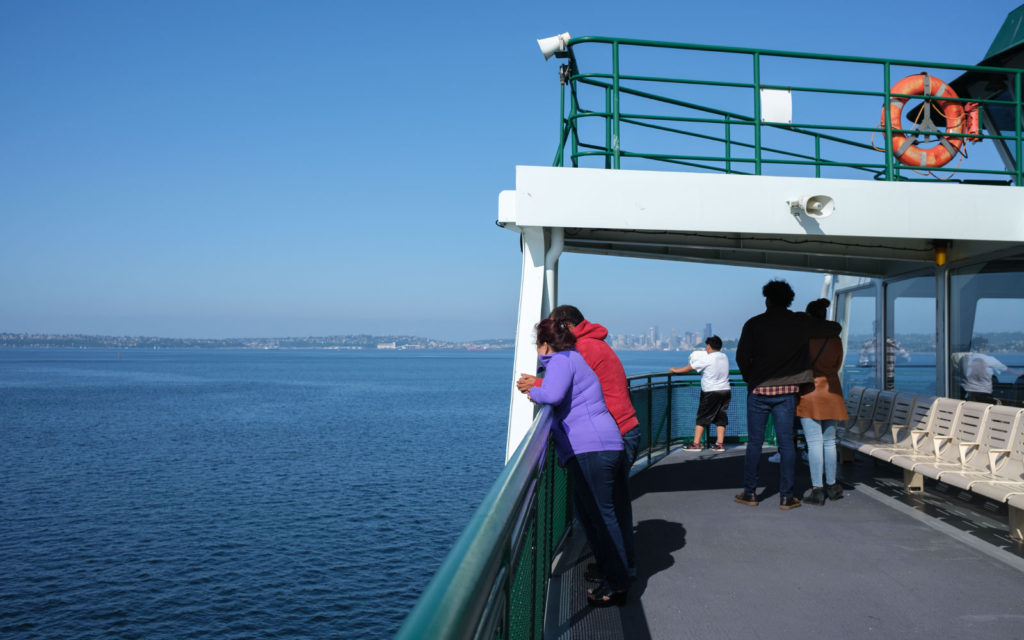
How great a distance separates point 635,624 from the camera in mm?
4254

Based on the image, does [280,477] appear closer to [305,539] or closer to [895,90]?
[305,539]

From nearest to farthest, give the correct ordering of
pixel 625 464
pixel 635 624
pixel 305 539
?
pixel 635 624
pixel 625 464
pixel 305 539

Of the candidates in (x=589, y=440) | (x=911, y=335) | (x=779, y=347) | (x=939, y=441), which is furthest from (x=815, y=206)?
(x=911, y=335)

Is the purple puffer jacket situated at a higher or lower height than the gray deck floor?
higher

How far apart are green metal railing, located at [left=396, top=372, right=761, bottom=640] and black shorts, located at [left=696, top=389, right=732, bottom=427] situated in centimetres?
613

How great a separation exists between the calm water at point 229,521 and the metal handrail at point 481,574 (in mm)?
14883

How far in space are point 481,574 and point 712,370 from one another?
33.9 feet

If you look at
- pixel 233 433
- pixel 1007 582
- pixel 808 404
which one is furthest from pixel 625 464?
pixel 233 433

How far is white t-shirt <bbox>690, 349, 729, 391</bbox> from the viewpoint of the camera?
11.3m

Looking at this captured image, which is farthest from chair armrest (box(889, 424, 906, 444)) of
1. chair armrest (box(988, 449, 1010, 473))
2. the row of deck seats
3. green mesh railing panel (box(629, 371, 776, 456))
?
green mesh railing panel (box(629, 371, 776, 456))

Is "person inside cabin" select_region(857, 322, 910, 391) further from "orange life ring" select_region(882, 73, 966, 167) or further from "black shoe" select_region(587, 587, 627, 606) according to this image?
"black shoe" select_region(587, 587, 627, 606)

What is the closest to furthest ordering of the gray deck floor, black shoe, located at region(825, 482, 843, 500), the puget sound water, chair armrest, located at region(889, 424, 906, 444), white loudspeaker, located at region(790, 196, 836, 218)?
the gray deck floor < white loudspeaker, located at region(790, 196, 836, 218) < black shoe, located at region(825, 482, 843, 500) < chair armrest, located at region(889, 424, 906, 444) < the puget sound water

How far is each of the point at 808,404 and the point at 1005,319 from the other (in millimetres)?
2818

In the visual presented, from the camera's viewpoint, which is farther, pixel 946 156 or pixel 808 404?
pixel 946 156
